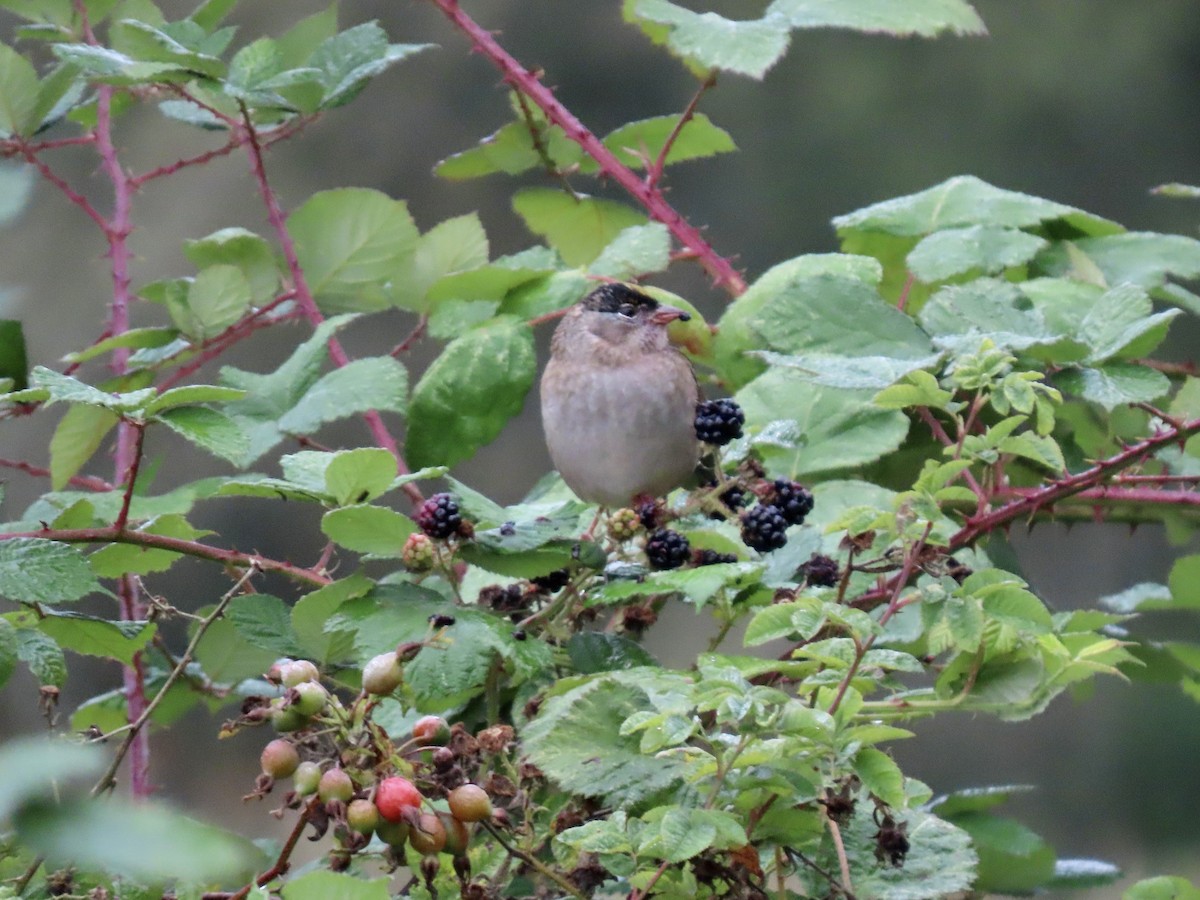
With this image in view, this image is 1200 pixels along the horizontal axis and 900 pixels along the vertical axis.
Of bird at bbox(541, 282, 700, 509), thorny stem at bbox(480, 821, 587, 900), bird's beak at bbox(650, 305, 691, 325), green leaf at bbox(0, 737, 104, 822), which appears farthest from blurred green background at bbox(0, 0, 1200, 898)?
green leaf at bbox(0, 737, 104, 822)

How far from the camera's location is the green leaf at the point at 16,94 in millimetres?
1430

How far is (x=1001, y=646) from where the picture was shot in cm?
94

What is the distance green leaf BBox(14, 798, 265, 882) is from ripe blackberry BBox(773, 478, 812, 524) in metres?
0.79

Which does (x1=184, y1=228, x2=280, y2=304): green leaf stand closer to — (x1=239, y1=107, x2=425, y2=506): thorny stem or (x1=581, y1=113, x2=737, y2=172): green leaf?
(x1=239, y1=107, x2=425, y2=506): thorny stem

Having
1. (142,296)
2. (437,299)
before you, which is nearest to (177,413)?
(437,299)

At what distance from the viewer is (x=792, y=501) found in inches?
42.2

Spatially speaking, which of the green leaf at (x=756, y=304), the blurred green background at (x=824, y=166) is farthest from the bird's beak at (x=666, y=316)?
the blurred green background at (x=824, y=166)

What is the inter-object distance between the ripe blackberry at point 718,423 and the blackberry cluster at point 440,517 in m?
0.25

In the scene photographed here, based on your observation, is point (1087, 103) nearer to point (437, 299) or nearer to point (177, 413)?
point (437, 299)

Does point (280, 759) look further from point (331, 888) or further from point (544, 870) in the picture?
point (544, 870)

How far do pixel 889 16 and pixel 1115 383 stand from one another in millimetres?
518

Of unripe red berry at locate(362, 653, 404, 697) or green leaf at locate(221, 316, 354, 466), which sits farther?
green leaf at locate(221, 316, 354, 466)

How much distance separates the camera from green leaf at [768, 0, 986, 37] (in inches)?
57.1

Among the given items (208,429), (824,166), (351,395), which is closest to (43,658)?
(208,429)
